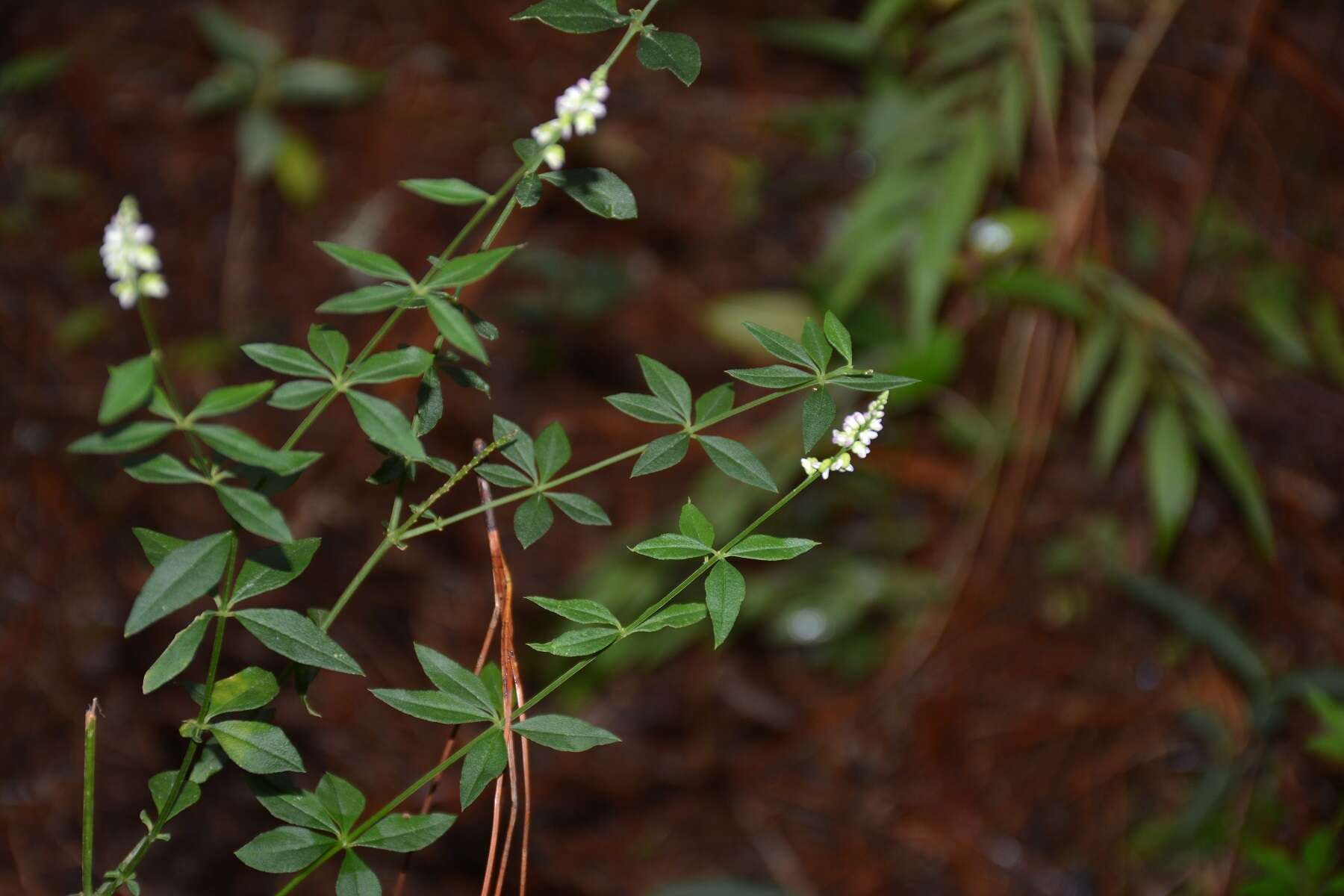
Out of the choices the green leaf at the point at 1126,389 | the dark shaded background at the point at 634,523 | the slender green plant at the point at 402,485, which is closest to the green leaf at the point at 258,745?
the slender green plant at the point at 402,485

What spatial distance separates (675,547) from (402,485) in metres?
0.21

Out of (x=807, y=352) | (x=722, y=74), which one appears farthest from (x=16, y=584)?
(x=722, y=74)

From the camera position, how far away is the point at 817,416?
0.69 metres

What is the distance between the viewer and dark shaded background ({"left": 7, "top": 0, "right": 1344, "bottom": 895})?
200 centimetres

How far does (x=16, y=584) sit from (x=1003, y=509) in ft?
6.72

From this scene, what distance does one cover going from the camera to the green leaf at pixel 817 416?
26.4 inches

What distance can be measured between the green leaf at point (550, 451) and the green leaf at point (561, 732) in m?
0.17

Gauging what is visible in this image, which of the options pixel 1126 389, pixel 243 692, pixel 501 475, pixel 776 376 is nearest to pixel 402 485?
pixel 501 475

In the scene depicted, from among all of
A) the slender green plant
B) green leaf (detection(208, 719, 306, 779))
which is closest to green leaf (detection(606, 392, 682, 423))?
the slender green plant

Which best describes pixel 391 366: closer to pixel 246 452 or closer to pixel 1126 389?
pixel 246 452

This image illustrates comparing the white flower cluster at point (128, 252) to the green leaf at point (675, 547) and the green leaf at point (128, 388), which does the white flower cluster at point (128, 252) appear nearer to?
the green leaf at point (128, 388)

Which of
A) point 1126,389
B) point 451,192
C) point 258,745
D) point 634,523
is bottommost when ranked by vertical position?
point 634,523

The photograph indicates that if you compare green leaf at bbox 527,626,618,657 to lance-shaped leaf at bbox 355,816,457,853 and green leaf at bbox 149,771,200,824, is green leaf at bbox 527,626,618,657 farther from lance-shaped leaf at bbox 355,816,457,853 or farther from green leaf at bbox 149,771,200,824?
green leaf at bbox 149,771,200,824

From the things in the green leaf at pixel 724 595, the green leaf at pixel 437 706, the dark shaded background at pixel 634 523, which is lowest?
the dark shaded background at pixel 634 523
